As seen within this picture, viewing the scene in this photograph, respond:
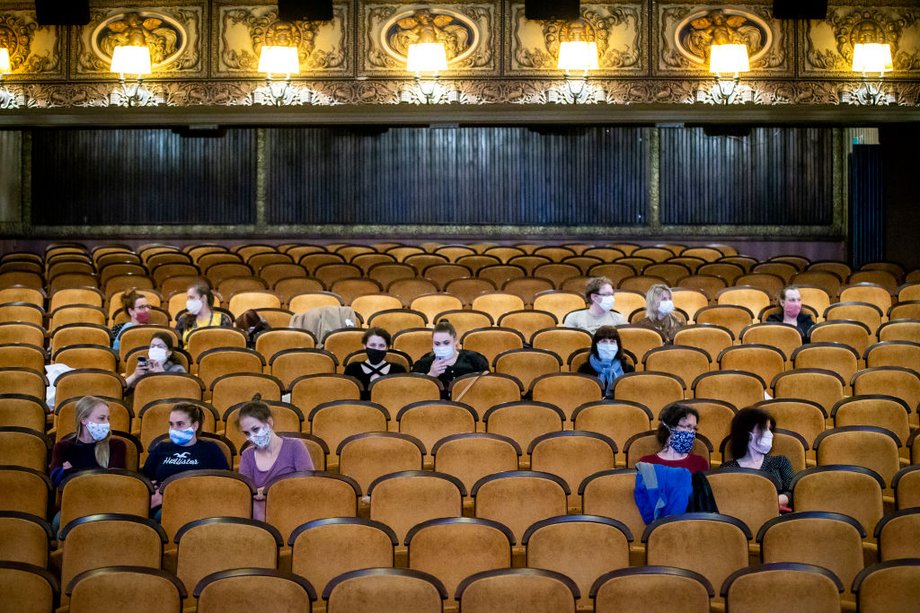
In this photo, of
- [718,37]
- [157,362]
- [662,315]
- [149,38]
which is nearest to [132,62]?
[149,38]

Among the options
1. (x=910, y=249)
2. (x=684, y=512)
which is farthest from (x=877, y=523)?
(x=910, y=249)

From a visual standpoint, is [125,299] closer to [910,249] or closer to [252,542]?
[252,542]

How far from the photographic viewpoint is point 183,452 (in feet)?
18.9

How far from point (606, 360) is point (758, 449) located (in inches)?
67.4

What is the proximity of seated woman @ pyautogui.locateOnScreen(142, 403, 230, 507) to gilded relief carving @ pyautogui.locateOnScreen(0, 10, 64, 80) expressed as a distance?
8.64 meters

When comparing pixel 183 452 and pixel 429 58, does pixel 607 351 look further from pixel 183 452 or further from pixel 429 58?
pixel 429 58

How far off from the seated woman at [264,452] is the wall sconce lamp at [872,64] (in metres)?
9.36

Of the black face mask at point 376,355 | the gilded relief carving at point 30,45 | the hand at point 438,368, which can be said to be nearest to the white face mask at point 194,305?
the black face mask at point 376,355

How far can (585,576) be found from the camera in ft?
16.2

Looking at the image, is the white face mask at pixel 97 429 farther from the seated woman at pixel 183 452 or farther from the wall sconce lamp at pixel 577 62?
the wall sconce lamp at pixel 577 62

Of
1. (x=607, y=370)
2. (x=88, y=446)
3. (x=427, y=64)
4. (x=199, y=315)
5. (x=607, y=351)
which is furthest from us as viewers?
(x=427, y=64)

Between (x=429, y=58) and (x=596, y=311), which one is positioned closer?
(x=596, y=311)

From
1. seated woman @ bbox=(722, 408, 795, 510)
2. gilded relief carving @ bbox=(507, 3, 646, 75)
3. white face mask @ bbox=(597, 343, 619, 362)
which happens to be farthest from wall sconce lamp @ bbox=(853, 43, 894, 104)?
seated woman @ bbox=(722, 408, 795, 510)

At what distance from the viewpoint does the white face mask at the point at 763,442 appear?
5508 mm
